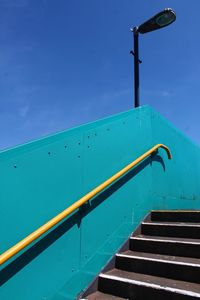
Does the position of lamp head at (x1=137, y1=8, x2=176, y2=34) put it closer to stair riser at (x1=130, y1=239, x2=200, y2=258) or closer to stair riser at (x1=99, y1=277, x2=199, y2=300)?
stair riser at (x1=130, y1=239, x2=200, y2=258)

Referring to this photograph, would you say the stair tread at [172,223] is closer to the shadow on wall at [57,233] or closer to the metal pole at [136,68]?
the shadow on wall at [57,233]

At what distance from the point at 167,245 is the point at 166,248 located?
0.03 meters

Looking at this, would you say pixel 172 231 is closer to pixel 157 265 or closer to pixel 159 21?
pixel 157 265

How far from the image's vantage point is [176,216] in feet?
13.3

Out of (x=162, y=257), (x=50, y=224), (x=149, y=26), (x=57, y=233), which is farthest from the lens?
(x=149, y=26)

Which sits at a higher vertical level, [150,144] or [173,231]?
[150,144]

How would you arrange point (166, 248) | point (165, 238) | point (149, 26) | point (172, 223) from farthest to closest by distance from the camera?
point (149, 26)
point (172, 223)
point (165, 238)
point (166, 248)

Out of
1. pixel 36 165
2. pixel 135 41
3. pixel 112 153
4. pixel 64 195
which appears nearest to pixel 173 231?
pixel 112 153

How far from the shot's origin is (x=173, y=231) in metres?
3.72

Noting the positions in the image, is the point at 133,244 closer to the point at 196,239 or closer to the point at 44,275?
the point at 196,239

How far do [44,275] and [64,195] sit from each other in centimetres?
71

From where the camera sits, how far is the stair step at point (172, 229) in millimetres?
3570

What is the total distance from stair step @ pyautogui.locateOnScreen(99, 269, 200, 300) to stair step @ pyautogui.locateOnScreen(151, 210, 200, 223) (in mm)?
1170

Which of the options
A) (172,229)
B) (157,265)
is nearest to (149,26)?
(172,229)
